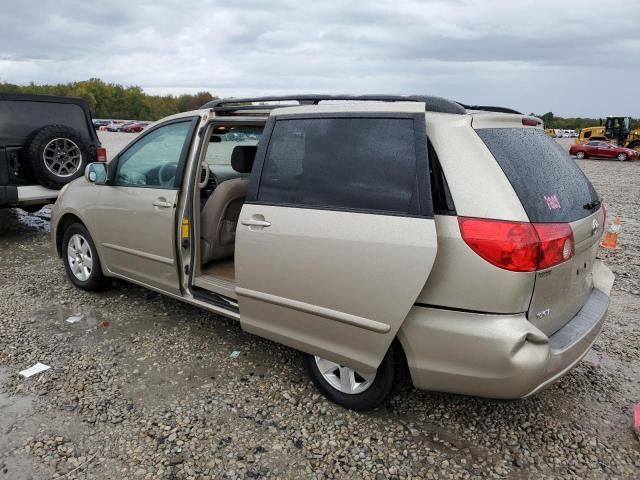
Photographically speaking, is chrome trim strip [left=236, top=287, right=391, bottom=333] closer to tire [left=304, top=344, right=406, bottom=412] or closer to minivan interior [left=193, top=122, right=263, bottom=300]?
tire [left=304, top=344, right=406, bottom=412]

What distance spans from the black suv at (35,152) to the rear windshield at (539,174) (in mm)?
6048

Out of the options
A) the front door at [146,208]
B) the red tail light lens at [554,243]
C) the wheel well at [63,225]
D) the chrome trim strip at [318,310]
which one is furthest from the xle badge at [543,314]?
the wheel well at [63,225]

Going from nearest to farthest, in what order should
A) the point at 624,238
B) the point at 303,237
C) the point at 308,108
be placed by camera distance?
the point at 303,237 → the point at 308,108 → the point at 624,238

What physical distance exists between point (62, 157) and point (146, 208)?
369cm

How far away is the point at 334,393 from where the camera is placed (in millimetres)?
3154

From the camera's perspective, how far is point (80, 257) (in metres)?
5.01

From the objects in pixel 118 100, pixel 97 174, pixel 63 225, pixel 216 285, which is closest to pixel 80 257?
pixel 63 225

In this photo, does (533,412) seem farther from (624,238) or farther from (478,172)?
(624,238)

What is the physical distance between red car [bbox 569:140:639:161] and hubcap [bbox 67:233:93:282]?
30371 mm

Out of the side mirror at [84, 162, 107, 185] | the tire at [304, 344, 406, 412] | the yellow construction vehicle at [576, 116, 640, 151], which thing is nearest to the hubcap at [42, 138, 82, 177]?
the side mirror at [84, 162, 107, 185]

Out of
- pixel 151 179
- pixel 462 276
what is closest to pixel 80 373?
pixel 151 179

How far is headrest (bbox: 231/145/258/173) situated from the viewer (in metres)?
4.29

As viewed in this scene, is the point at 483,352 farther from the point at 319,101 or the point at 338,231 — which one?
the point at 319,101

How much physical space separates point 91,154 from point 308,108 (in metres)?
5.29
